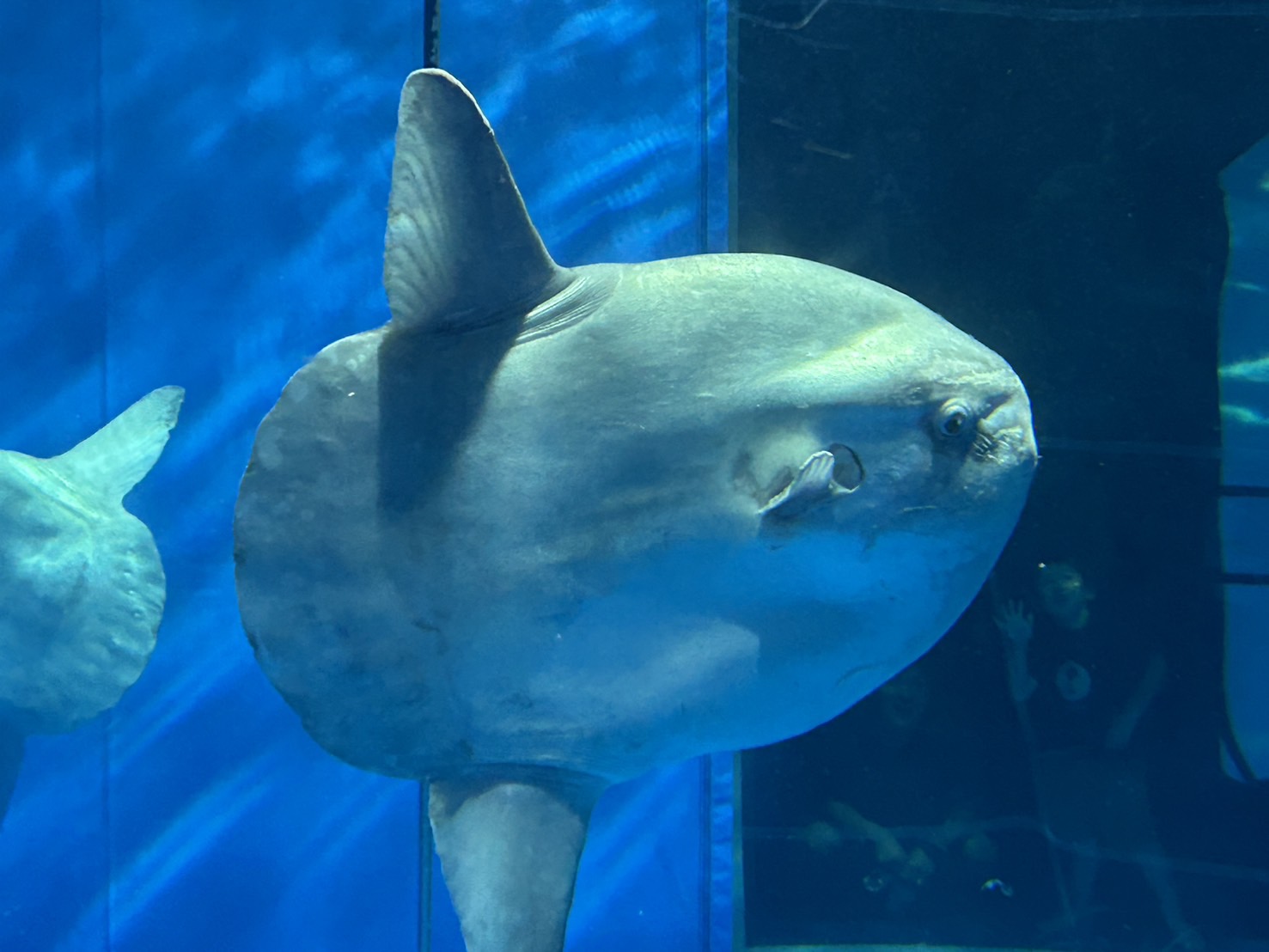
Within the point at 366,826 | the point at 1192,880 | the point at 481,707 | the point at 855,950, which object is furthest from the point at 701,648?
the point at 1192,880

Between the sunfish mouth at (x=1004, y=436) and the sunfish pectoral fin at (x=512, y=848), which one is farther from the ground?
the sunfish mouth at (x=1004, y=436)

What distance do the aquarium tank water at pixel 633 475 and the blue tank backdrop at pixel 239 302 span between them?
0.8 inches

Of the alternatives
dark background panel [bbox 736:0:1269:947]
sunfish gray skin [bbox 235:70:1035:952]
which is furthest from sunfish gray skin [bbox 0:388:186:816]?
dark background panel [bbox 736:0:1269:947]

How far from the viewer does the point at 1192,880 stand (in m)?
5.41

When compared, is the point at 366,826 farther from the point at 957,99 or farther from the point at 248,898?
the point at 957,99

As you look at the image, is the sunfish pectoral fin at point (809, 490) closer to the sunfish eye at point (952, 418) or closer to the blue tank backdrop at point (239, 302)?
the sunfish eye at point (952, 418)

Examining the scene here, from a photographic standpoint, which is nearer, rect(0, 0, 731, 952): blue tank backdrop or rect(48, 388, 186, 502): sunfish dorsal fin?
rect(0, 0, 731, 952): blue tank backdrop

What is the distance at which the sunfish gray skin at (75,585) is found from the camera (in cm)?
384

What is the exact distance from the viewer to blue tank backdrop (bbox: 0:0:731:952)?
368 centimetres

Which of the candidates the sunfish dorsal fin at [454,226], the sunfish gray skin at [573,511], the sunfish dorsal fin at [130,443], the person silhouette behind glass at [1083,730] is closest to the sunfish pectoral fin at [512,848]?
the sunfish gray skin at [573,511]

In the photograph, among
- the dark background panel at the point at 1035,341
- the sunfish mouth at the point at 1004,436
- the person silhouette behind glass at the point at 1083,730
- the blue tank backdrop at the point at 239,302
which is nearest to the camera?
the sunfish mouth at the point at 1004,436

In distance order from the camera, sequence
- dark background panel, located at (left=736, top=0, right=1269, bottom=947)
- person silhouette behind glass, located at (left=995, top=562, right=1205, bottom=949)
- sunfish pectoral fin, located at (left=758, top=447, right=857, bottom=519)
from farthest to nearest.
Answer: person silhouette behind glass, located at (left=995, top=562, right=1205, bottom=949), dark background panel, located at (left=736, top=0, right=1269, bottom=947), sunfish pectoral fin, located at (left=758, top=447, right=857, bottom=519)

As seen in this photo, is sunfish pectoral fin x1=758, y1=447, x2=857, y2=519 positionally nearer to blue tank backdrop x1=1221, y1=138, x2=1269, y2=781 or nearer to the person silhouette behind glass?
the person silhouette behind glass

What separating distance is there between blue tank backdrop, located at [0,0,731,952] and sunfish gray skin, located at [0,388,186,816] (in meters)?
0.09
